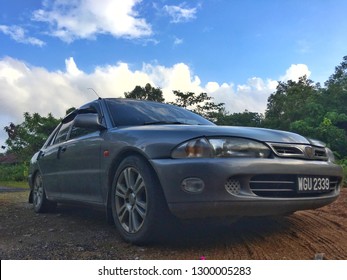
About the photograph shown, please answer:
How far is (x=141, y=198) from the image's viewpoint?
352 centimetres

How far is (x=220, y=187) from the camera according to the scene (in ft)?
10.2

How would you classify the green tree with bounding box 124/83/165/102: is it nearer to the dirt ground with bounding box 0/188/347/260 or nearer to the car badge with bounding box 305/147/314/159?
the dirt ground with bounding box 0/188/347/260

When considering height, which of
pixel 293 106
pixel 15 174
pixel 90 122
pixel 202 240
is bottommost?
pixel 15 174

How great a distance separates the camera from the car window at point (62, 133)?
5496 millimetres

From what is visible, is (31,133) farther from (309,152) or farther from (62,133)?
(309,152)

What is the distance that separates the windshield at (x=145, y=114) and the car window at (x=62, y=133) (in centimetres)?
109

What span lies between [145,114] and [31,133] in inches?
1205

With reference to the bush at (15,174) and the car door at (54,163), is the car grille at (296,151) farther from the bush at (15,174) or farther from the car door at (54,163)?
the bush at (15,174)

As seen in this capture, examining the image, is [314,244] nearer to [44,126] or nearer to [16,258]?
[16,258]

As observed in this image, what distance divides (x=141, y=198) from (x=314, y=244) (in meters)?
1.50

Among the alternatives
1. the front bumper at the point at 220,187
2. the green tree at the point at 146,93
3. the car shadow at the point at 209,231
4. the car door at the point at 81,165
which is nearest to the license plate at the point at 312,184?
the front bumper at the point at 220,187

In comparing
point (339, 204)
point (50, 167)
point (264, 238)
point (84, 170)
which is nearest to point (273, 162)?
point (264, 238)

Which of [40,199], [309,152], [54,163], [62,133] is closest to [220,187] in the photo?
[309,152]

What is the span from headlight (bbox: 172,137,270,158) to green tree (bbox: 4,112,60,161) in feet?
98.4
